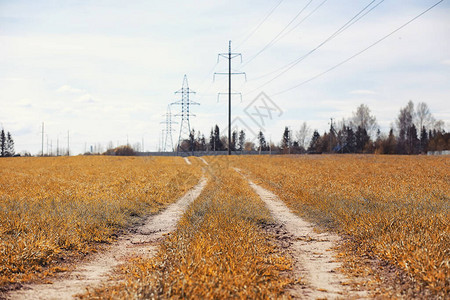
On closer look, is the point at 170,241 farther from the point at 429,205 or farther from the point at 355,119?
the point at 355,119

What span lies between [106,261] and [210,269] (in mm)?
2861

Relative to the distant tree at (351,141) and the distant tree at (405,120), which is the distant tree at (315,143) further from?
the distant tree at (405,120)

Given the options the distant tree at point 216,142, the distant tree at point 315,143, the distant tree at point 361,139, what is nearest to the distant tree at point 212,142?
the distant tree at point 216,142

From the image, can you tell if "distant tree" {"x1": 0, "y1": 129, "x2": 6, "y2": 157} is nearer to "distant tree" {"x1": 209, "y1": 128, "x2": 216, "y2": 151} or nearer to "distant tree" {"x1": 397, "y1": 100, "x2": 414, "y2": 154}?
"distant tree" {"x1": 209, "y1": 128, "x2": 216, "y2": 151}

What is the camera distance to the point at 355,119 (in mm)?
130125

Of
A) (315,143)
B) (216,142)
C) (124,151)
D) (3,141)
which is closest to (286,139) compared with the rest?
(315,143)

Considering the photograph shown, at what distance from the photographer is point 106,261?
25.4 ft

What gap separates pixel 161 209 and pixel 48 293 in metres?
9.42

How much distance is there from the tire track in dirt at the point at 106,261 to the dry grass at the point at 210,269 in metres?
0.44

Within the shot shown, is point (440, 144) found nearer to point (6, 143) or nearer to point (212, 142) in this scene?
point (212, 142)

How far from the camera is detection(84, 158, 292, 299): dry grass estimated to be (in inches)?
204

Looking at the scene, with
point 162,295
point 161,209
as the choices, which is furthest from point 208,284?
point 161,209

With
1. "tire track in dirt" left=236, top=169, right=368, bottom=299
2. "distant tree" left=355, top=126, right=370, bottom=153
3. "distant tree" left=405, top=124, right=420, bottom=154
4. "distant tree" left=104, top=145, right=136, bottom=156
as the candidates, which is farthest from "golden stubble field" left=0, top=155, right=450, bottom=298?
"distant tree" left=355, top=126, right=370, bottom=153

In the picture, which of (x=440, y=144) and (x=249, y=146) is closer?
(x=440, y=144)
